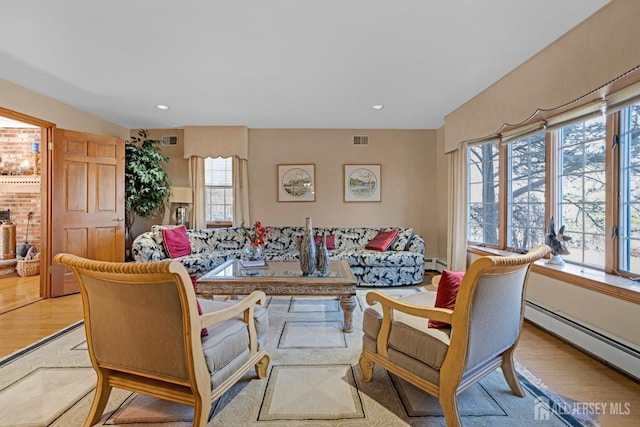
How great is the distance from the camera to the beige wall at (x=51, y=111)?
3252 millimetres

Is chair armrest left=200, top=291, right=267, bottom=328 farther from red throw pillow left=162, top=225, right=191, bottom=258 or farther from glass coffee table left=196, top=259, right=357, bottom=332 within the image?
red throw pillow left=162, top=225, right=191, bottom=258

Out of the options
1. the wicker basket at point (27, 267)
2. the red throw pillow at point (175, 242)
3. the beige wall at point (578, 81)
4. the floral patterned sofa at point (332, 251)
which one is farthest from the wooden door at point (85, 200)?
the beige wall at point (578, 81)

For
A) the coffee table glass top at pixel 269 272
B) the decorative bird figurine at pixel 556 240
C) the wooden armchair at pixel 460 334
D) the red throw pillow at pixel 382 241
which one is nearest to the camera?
the wooden armchair at pixel 460 334

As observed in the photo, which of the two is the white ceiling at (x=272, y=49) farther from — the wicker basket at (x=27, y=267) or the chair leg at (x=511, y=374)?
the wicker basket at (x=27, y=267)

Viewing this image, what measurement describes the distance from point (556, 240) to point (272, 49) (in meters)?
3.16

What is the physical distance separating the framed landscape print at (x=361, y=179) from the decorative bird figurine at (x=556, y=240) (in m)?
2.78

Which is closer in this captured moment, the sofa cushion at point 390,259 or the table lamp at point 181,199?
the sofa cushion at point 390,259

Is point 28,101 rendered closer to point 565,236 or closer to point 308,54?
point 308,54

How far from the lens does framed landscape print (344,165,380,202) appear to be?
17.4 feet

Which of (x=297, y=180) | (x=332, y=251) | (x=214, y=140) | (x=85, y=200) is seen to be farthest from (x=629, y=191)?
(x=85, y=200)

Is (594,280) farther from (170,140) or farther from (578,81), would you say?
(170,140)

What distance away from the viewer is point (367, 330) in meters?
1.92

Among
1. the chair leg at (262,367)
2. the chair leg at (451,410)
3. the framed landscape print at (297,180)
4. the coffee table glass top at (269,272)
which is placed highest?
the framed landscape print at (297,180)

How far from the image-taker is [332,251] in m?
4.55
